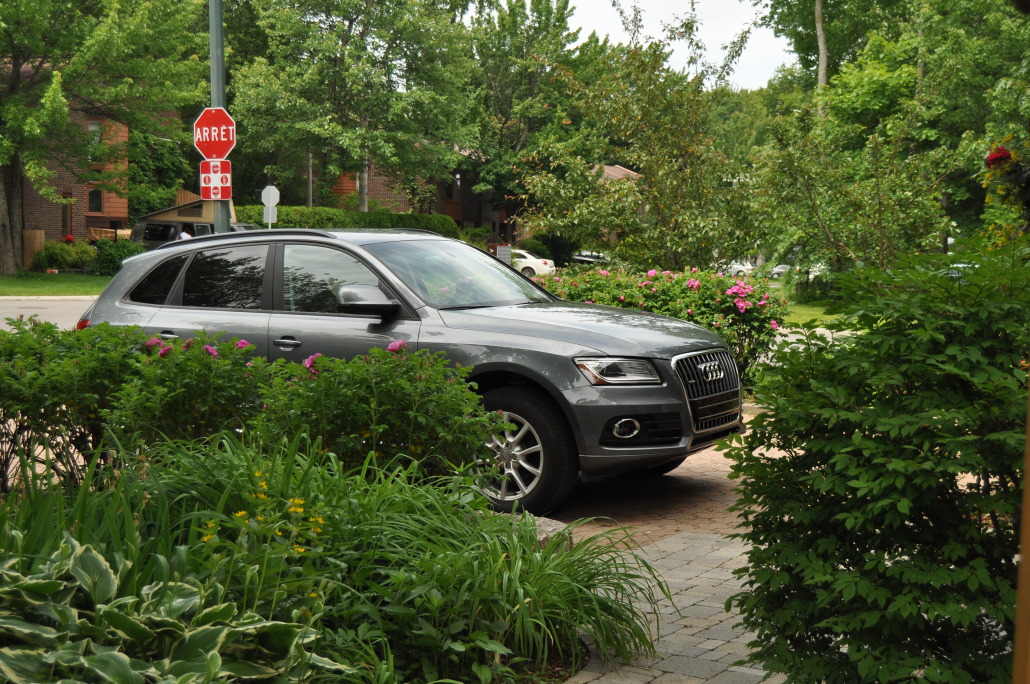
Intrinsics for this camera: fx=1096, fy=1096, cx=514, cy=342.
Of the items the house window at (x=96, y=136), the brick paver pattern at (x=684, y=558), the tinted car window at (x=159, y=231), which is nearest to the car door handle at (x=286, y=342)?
the brick paver pattern at (x=684, y=558)

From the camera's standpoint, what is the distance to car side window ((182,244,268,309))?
7566 mm

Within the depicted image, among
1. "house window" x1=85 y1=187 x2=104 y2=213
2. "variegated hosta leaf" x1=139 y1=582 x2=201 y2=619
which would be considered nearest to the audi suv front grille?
"variegated hosta leaf" x1=139 y1=582 x2=201 y2=619

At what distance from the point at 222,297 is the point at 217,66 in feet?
22.5

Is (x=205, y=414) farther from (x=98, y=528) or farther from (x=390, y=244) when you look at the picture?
(x=390, y=244)

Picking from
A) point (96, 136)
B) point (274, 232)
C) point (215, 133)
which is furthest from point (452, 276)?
point (96, 136)

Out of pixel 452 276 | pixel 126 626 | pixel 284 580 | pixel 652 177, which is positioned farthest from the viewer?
pixel 652 177

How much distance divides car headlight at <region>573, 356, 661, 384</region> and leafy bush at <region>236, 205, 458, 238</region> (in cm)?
3254

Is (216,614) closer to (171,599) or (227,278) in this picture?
(171,599)

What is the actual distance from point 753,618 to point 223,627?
1.69 meters

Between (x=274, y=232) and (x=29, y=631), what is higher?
(x=274, y=232)

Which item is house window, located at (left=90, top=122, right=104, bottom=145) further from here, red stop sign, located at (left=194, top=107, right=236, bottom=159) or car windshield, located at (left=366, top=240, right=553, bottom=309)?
car windshield, located at (left=366, top=240, right=553, bottom=309)

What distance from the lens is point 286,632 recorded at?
3.07 meters

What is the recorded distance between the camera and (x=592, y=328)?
22.0 ft

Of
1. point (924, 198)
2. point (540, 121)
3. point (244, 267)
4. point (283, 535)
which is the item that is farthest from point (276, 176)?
point (283, 535)
